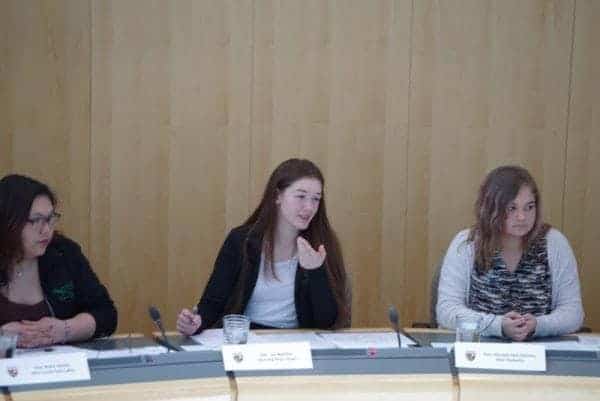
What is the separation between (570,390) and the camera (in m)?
2.50

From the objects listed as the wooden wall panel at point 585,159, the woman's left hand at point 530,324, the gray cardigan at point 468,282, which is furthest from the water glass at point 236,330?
the wooden wall panel at point 585,159

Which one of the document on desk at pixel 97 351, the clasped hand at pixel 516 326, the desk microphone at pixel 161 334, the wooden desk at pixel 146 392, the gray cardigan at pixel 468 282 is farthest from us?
the gray cardigan at pixel 468 282

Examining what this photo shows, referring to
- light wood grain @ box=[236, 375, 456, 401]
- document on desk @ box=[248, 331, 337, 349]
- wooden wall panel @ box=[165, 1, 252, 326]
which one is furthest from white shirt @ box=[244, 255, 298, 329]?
wooden wall panel @ box=[165, 1, 252, 326]

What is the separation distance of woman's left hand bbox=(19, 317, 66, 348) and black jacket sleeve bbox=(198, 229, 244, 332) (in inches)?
27.1

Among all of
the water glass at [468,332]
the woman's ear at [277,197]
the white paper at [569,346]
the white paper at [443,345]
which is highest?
the woman's ear at [277,197]

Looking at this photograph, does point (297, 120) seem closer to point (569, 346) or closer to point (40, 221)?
point (40, 221)

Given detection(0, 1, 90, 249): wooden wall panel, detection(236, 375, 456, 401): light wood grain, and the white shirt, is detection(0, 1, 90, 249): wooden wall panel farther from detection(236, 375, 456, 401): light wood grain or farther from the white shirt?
detection(236, 375, 456, 401): light wood grain

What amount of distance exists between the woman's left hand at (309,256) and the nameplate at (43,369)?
1292 mm

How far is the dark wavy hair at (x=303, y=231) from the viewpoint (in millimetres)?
3645

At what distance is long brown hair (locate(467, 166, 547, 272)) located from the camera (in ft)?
11.7

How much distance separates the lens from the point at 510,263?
3609 mm

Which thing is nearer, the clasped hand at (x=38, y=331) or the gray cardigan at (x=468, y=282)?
the clasped hand at (x=38, y=331)

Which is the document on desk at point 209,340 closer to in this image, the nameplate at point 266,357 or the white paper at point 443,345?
the nameplate at point 266,357

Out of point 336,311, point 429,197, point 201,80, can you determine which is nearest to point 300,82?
point 201,80
